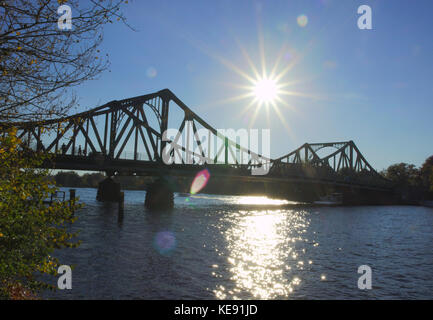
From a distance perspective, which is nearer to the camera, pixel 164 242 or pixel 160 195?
pixel 164 242

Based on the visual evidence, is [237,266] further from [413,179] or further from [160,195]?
[413,179]

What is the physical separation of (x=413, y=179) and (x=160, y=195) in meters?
117

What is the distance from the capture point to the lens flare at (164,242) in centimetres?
2244

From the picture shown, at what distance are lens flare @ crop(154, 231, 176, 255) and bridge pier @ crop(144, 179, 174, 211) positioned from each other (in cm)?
3172

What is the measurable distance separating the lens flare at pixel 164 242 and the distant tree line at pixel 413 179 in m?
107

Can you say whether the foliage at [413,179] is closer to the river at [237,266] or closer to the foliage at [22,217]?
the river at [237,266]

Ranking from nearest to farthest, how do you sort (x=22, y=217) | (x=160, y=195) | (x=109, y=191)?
(x=22, y=217)
(x=160, y=195)
(x=109, y=191)

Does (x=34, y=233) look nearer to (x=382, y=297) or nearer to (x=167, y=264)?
(x=167, y=264)

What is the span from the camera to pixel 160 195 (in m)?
62.8

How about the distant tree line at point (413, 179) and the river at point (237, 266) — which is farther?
the distant tree line at point (413, 179)
